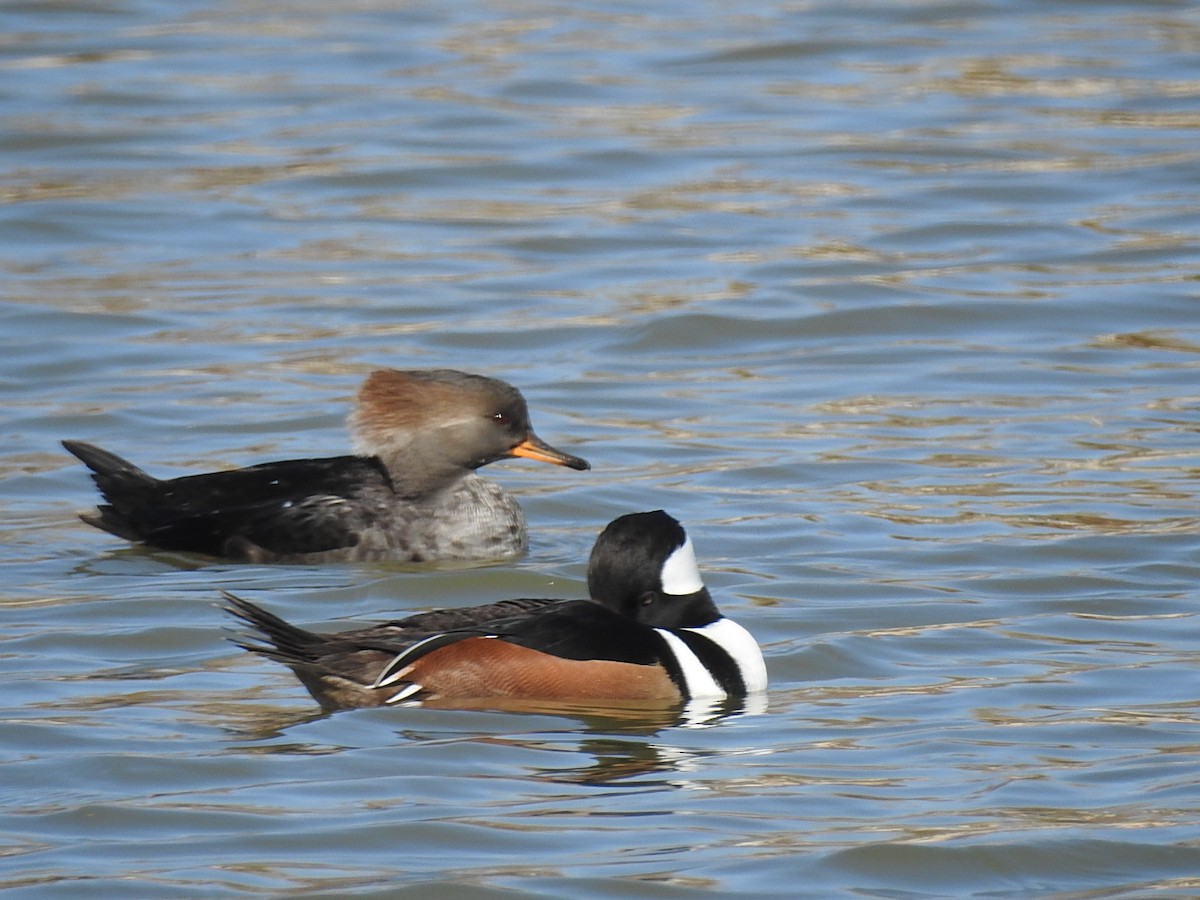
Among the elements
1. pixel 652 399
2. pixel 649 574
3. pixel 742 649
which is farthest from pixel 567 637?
pixel 652 399

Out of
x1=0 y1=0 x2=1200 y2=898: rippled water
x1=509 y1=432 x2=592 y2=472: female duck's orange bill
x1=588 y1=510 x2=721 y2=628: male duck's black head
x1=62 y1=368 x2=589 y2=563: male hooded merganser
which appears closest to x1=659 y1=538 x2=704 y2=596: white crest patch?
x1=588 y1=510 x2=721 y2=628: male duck's black head

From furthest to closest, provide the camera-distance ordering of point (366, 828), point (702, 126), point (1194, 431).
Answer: point (702, 126) → point (1194, 431) → point (366, 828)

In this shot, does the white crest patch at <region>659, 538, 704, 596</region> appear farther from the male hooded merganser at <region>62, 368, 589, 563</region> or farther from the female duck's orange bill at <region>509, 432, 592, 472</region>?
the female duck's orange bill at <region>509, 432, 592, 472</region>

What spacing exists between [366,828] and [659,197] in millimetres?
10196

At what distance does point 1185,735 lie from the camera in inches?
249

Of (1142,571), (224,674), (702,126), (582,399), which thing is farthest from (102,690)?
(702,126)

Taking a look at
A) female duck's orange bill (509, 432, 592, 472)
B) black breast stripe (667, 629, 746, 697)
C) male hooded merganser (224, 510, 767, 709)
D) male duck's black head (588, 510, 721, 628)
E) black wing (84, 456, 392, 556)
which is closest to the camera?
male hooded merganser (224, 510, 767, 709)

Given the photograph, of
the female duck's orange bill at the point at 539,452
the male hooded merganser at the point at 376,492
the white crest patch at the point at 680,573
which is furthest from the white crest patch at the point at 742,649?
the female duck's orange bill at the point at 539,452

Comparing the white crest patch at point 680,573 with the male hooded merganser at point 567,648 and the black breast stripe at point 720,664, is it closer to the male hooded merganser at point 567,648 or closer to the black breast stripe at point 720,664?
the male hooded merganser at point 567,648

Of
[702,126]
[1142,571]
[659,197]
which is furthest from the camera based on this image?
[702,126]

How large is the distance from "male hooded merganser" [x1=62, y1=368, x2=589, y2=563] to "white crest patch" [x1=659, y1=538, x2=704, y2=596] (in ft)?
6.97

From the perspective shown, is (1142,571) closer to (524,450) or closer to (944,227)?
(524,450)

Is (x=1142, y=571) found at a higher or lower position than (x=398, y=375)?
lower

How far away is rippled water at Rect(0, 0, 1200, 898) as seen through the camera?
5.66m
